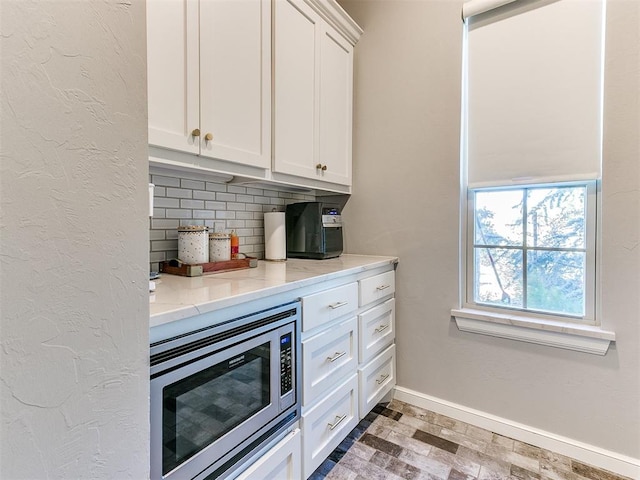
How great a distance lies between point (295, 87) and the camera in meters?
1.79

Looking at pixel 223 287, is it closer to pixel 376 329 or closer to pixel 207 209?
pixel 207 209

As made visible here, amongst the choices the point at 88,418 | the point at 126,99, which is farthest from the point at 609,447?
the point at 126,99

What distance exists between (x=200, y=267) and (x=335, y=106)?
1.38 meters

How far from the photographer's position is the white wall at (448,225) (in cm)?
152

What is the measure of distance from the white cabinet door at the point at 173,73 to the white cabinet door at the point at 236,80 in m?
0.04

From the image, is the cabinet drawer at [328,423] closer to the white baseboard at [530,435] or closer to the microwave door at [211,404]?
the microwave door at [211,404]

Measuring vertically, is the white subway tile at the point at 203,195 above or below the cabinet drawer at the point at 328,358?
above

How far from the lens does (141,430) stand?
59 cm

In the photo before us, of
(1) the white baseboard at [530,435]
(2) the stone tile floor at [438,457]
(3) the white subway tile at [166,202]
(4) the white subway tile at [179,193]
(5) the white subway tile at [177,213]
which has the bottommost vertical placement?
(2) the stone tile floor at [438,457]

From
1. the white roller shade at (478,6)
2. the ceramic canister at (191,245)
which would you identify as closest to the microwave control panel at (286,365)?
the ceramic canister at (191,245)

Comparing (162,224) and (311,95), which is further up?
(311,95)

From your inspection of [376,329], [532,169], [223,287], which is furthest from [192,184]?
[532,169]

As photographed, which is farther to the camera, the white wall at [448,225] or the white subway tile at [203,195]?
the white subway tile at [203,195]

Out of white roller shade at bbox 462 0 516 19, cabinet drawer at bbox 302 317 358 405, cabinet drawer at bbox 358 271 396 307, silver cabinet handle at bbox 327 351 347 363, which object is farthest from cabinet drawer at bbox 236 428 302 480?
white roller shade at bbox 462 0 516 19
